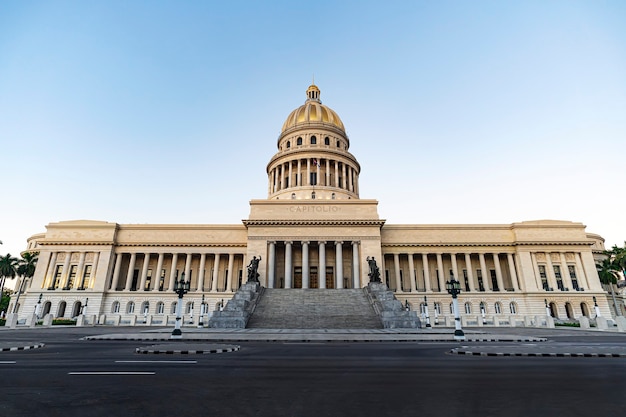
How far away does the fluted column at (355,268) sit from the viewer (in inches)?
1897

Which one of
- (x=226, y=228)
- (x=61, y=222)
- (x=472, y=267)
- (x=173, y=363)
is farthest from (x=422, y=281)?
(x=61, y=222)

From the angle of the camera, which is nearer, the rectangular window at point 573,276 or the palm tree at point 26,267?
the rectangular window at point 573,276

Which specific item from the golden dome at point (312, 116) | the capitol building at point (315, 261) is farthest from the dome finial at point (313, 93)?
the capitol building at point (315, 261)

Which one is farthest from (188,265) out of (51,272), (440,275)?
(440,275)

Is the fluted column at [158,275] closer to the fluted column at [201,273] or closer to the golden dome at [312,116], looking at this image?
the fluted column at [201,273]

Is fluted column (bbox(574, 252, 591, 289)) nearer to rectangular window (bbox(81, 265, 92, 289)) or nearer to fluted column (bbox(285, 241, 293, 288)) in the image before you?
fluted column (bbox(285, 241, 293, 288))

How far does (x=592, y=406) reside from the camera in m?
5.74

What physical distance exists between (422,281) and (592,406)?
51666mm

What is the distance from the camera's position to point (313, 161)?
→ 225 ft

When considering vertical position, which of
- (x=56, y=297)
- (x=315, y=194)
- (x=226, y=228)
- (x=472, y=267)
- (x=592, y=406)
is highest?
(x=315, y=194)

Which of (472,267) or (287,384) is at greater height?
(472,267)

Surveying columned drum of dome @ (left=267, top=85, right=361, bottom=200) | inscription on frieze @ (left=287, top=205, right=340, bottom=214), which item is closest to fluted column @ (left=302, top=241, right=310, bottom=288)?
inscription on frieze @ (left=287, top=205, right=340, bottom=214)

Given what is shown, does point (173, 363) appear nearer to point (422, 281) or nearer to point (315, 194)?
point (422, 281)

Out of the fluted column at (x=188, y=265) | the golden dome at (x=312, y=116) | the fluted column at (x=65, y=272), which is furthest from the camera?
the golden dome at (x=312, y=116)
